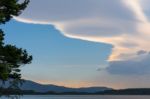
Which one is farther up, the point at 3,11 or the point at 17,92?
the point at 3,11

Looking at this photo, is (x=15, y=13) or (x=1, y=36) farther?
Answer: (x=15, y=13)

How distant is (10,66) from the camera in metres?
32.0

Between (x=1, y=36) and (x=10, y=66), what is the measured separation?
244cm

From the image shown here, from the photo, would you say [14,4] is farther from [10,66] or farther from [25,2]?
[10,66]

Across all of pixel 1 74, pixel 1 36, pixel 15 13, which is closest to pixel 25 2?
pixel 15 13

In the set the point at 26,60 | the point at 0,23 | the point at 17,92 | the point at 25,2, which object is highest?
the point at 25,2

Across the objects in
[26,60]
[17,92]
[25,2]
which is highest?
[25,2]

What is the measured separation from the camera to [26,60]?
107 feet

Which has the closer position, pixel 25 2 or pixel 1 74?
pixel 1 74

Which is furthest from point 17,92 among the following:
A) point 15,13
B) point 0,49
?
point 15,13

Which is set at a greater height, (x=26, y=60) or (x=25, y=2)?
(x=25, y=2)

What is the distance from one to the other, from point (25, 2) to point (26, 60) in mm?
4554

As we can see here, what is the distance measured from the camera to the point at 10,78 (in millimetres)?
32406

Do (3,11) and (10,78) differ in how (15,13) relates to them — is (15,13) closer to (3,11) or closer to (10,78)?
(3,11)
